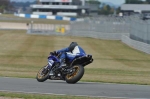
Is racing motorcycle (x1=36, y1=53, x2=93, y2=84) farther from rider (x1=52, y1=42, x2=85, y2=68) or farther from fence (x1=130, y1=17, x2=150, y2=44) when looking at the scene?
fence (x1=130, y1=17, x2=150, y2=44)

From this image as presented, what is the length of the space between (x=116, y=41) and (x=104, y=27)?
5.00 metres

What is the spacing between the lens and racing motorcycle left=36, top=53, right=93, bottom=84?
44.5 ft

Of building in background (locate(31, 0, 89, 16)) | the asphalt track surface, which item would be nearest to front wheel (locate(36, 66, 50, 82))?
the asphalt track surface

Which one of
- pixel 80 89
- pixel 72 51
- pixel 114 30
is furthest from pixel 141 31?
pixel 80 89

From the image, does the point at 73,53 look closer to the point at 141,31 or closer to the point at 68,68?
the point at 68,68

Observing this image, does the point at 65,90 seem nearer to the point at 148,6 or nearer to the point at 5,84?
the point at 5,84

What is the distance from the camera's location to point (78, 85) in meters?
13.5

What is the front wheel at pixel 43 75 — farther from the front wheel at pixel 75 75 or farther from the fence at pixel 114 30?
the fence at pixel 114 30

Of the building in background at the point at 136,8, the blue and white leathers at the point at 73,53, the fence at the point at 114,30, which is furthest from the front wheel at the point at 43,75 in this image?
the building in background at the point at 136,8

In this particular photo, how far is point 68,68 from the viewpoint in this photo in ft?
45.4

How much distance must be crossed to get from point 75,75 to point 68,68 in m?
0.32

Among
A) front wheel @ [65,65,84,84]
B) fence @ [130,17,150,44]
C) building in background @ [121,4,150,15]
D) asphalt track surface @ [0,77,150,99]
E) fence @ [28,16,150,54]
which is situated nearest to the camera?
asphalt track surface @ [0,77,150,99]

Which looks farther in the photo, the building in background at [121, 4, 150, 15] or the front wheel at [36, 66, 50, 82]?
the building in background at [121, 4, 150, 15]

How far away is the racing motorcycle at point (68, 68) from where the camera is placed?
13.6 m
